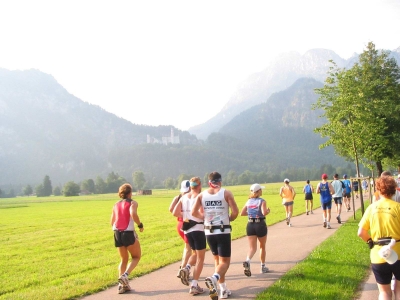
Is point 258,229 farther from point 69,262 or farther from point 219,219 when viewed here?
point 69,262

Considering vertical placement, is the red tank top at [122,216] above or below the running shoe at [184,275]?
above

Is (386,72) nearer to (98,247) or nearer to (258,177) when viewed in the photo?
(98,247)

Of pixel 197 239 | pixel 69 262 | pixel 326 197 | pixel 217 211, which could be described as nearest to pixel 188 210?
pixel 197 239

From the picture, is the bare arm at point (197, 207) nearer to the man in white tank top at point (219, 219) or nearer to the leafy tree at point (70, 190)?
the man in white tank top at point (219, 219)

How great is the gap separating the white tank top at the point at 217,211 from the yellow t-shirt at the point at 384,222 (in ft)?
7.94

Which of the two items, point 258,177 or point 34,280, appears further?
point 258,177

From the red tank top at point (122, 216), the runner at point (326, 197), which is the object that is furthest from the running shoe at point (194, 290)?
the runner at point (326, 197)

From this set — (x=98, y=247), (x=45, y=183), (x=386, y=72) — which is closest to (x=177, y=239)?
(x=98, y=247)

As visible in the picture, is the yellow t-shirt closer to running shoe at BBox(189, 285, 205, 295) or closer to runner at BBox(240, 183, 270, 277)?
running shoe at BBox(189, 285, 205, 295)

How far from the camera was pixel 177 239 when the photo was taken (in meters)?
16.9

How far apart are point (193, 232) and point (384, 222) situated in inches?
140

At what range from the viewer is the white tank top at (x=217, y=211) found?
23.0 ft

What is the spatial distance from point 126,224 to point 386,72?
112ft

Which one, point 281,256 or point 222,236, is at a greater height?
point 222,236
